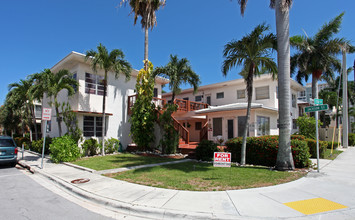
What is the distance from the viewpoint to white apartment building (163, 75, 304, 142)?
16156 mm

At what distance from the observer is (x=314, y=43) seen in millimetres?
16766

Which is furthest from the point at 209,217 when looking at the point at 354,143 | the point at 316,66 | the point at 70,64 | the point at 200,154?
the point at 354,143

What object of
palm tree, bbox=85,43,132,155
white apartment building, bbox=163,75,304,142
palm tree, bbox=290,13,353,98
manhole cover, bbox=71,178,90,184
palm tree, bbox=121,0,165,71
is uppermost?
palm tree, bbox=121,0,165,71

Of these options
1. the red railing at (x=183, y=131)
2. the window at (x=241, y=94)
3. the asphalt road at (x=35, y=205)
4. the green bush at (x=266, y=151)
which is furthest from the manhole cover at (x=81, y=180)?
the window at (x=241, y=94)

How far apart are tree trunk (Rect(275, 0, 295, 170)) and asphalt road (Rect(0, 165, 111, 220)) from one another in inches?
287

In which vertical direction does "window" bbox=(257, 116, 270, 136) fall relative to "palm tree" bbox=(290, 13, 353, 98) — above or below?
below

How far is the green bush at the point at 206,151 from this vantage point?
38.1ft

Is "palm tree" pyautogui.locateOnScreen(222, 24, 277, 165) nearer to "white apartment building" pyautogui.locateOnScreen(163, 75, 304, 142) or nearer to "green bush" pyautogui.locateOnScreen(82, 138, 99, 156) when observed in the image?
"white apartment building" pyautogui.locateOnScreen(163, 75, 304, 142)

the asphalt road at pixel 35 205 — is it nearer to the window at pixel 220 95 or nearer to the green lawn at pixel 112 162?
the green lawn at pixel 112 162

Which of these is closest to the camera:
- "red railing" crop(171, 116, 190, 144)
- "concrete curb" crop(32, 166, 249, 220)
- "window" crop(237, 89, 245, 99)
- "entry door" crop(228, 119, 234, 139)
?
"concrete curb" crop(32, 166, 249, 220)

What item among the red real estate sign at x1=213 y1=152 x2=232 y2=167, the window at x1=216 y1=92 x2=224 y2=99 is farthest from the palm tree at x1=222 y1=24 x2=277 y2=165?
the window at x1=216 y1=92 x2=224 y2=99

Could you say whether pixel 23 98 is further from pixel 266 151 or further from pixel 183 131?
pixel 266 151

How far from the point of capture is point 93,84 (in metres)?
15.9

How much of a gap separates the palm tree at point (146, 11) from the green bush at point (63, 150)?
24.9ft
